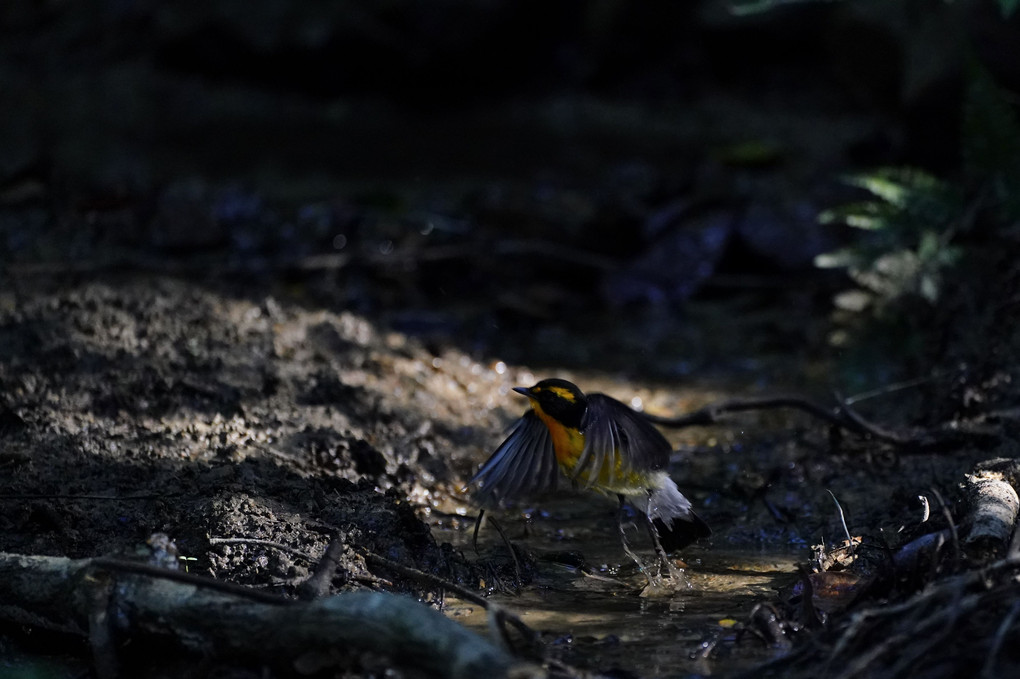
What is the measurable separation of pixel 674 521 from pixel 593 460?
40 cm

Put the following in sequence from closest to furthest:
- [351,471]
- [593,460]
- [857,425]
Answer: [593,460], [351,471], [857,425]

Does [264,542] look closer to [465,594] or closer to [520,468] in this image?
→ [465,594]

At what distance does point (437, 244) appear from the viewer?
751cm

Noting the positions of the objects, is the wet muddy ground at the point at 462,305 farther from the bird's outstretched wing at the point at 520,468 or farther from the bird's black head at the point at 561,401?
the bird's black head at the point at 561,401

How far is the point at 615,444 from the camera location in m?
3.97

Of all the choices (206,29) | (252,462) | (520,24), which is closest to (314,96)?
(206,29)

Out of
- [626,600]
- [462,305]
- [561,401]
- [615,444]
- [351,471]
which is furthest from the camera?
[462,305]

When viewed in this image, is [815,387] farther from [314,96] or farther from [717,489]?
[314,96]

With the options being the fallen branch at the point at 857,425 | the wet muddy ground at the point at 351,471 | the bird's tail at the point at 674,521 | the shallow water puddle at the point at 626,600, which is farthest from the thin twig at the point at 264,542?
the fallen branch at the point at 857,425

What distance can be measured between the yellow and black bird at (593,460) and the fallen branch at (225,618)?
1.30 m

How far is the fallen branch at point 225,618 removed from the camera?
254 cm

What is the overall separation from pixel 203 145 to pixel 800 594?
25.0ft

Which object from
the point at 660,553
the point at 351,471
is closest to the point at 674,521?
the point at 660,553

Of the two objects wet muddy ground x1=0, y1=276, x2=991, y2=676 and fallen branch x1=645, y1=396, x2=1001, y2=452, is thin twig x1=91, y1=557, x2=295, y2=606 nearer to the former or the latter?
wet muddy ground x1=0, y1=276, x2=991, y2=676
